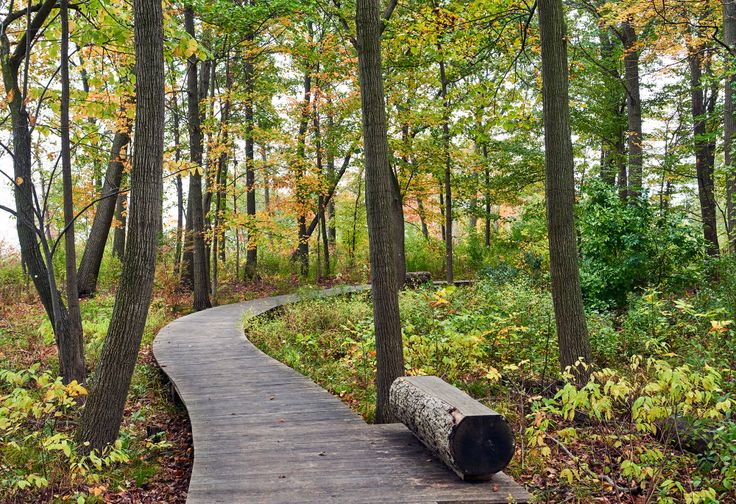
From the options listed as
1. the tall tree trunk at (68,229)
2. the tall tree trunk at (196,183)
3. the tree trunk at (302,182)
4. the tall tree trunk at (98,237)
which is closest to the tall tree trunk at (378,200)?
the tall tree trunk at (68,229)

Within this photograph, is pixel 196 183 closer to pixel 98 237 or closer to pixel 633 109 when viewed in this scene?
pixel 98 237

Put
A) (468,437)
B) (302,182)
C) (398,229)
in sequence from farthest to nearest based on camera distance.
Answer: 1. (302,182)
2. (398,229)
3. (468,437)

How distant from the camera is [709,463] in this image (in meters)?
4.73

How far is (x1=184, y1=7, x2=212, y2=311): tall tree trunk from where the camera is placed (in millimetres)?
12539

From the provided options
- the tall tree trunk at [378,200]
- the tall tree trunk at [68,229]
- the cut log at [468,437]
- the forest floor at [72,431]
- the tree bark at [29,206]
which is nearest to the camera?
the cut log at [468,437]

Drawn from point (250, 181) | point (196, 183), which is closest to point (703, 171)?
point (250, 181)

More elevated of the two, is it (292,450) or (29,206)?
(29,206)

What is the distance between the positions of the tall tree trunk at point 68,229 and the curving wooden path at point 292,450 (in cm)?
123

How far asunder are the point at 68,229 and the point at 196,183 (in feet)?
25.5

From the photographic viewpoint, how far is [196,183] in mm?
13008

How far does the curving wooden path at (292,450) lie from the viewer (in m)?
3.66

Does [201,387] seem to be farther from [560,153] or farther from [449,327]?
[560,153]

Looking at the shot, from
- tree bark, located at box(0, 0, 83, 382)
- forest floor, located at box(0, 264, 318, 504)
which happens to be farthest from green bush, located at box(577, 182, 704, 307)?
tree bark, located at box(0, 0, 83, 382)

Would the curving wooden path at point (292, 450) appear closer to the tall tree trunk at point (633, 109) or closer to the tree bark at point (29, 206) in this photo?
the tree bark at point (29, 206)
